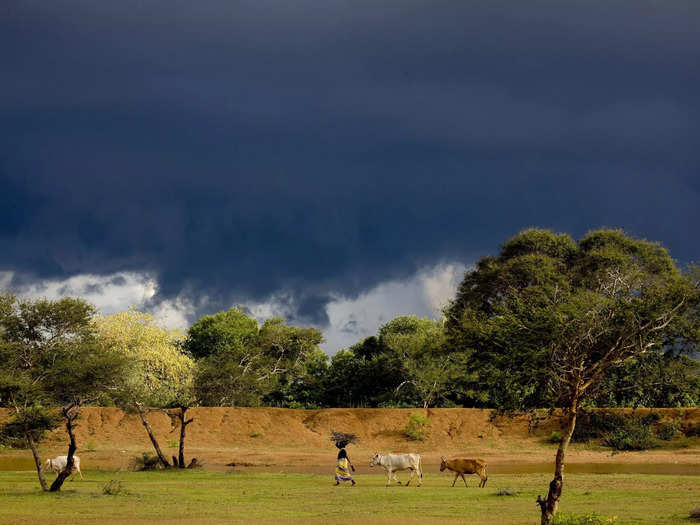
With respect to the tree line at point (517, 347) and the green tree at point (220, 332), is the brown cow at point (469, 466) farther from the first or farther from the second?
the green tree at point (220, 332)

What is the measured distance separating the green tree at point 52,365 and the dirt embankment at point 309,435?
71.9ft

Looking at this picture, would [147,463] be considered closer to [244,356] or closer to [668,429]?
[244,356]

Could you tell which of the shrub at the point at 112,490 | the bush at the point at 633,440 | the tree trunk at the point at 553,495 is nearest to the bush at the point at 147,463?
the shrub at the point at 112,490

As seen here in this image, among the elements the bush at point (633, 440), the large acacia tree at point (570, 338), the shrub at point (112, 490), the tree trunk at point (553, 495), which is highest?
the large acacia tree at point (570, 338)

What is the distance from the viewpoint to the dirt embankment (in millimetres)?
55834

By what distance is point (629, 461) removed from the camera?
164 feet

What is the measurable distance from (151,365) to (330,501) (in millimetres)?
27829

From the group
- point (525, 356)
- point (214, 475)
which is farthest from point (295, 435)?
point (525, 356)

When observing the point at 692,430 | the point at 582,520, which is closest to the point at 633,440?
the point at 692,430

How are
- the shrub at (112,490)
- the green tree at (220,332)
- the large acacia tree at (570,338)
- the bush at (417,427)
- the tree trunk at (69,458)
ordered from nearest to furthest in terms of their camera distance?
the large acacia tree at (570,338), the shrub at (112,490), the tree trunk at (69,458), the bush at (417,427), the green tree at (220,332)

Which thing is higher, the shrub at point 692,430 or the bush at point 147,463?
the bush at point 147,463

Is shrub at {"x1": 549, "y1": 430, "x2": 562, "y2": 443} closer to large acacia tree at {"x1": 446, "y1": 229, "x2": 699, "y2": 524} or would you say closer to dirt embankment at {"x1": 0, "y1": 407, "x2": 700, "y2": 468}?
dirt embankment at {"x1": 0, "y1": 407, "x2": 700, "y2": 468}

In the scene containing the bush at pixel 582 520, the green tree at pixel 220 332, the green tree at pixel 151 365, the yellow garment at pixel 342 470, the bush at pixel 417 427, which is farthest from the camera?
the green tree at pixel 220 332

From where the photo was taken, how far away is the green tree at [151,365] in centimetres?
4359
